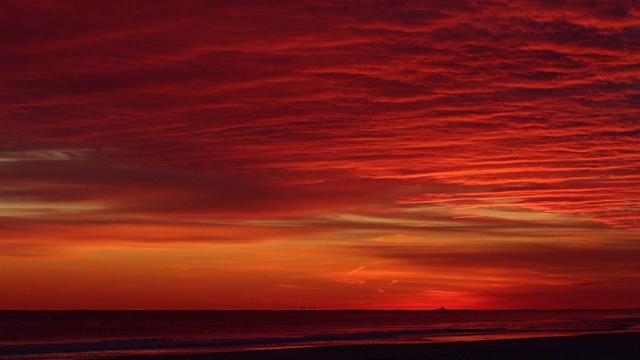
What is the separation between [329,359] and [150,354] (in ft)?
27.5

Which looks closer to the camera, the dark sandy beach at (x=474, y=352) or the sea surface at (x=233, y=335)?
the dark sandy beach at (x=474, y=352)

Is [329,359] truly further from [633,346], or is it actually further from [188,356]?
[633,346]

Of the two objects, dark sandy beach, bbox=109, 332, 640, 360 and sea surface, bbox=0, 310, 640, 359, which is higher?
sea surface, bbox=0, 310, 640, 359

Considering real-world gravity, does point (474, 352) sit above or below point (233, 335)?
below

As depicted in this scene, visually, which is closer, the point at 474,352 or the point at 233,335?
the point at 474,352

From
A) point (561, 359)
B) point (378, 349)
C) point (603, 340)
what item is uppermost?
point (603, 340)

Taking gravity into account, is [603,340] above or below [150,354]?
above

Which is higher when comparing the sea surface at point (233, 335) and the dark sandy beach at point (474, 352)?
the sea surface at point (233, 335)

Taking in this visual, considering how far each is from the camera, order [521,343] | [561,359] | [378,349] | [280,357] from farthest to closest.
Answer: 1. [521,343]
2. [378,349]
3. [280,357]
4. [561,359]

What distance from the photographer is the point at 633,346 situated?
30.8 m

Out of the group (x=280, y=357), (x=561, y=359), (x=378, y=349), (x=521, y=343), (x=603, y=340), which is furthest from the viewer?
(x=603, y=340)

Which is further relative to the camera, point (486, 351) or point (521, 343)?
point (521, 343)

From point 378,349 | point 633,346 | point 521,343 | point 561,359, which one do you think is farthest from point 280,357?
point 633,346

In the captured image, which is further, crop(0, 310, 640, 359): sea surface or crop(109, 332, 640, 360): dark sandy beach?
crop(0, 310, 640, 359): sea surface
